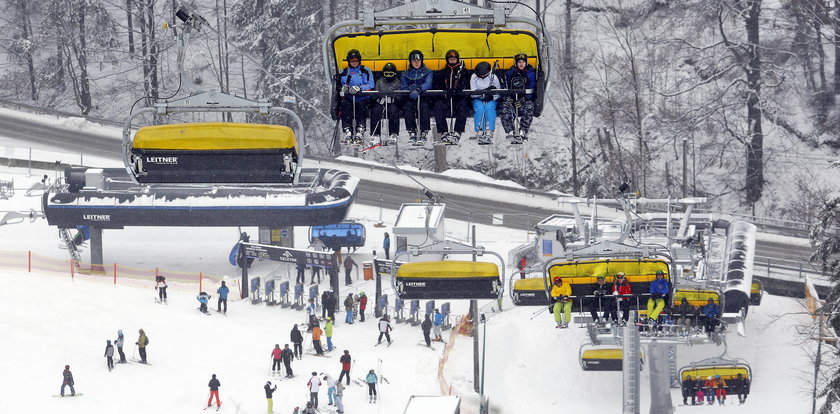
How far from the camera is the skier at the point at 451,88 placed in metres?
16.2

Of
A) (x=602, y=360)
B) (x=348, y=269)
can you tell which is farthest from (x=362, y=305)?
(x=602, y=360)

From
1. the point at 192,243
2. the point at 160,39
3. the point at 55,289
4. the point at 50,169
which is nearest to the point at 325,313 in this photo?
the point at 55,289

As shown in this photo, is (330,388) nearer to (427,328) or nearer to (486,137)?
(427,328)

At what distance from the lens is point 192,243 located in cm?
5122

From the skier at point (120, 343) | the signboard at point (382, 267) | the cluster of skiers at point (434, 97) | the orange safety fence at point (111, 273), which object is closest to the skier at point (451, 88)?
the cluster of skiers at point (434, 97)

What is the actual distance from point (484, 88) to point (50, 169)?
47.1 m

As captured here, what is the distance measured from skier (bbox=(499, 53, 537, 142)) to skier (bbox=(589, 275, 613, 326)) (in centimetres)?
564

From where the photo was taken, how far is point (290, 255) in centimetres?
4325

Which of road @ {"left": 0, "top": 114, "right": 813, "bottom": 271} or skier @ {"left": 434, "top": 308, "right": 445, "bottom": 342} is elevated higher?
road @ {"left": 0, "top": 114, "right": 813, "bottom": 271}

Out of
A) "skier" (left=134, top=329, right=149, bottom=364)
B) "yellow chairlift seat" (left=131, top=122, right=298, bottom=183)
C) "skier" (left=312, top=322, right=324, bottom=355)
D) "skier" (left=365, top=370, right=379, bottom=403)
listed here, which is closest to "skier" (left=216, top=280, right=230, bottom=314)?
"skier" (left=134, top=329, right=149, bottom=364)

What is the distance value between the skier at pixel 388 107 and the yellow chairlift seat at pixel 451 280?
5.91m

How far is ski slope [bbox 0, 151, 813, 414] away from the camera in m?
35.5

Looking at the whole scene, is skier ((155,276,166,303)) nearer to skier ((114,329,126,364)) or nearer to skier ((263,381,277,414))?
skier ((114,329,126,364))

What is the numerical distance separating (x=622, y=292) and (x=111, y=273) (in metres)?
28.0
